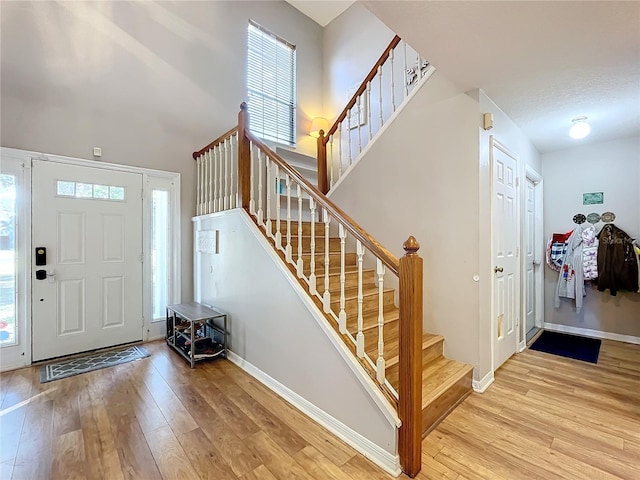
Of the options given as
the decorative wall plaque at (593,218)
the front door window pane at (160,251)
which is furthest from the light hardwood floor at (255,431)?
the decorative wall plaque at (593,218)

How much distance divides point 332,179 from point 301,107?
216 centimetres

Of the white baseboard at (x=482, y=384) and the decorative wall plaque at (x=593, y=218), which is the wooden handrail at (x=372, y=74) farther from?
the decorative wall plaque at (x=593, y=218)

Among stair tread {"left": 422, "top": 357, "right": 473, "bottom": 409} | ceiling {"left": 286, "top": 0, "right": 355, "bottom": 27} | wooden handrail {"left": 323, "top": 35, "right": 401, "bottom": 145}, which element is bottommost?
stair tread {"left": 422, "top": 357, "right": 473, "bottom": 409}

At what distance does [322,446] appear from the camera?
5.97 ft

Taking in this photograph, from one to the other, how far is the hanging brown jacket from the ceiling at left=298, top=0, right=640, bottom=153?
1529 millimetres

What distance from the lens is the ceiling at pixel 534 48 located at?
161 centimetres

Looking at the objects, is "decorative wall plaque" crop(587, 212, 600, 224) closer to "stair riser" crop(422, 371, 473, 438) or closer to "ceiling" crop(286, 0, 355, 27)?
"stair riser" crop(422, 371, 473, 438)

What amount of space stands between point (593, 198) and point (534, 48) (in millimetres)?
3029

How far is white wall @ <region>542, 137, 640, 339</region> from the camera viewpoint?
362cm

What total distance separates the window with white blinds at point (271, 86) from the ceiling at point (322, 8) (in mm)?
698

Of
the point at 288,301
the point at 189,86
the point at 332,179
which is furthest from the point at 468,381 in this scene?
the point at 189,86

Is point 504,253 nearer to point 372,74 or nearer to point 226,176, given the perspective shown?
point 372,74

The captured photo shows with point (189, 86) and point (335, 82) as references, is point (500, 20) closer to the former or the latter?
point (189, 86)

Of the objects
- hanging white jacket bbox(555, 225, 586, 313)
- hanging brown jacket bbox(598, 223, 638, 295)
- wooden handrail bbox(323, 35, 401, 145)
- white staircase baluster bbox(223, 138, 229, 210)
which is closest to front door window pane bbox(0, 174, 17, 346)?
white staircase baluster bbox(223, 138, 229, 210)
